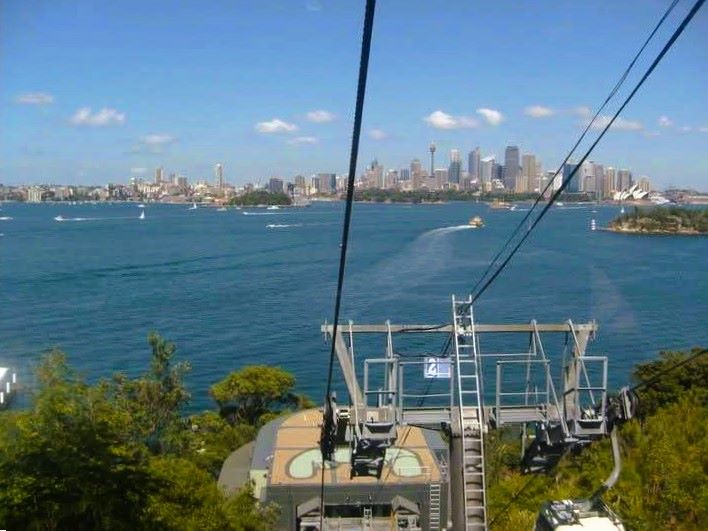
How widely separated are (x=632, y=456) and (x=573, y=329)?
2868mm

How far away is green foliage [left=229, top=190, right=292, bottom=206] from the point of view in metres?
54.3

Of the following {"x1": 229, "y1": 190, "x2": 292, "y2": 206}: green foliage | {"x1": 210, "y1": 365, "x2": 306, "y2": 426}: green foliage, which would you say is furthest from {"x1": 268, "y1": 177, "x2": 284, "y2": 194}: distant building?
{"x1": 210, "y1": 365, "x2": 306, "y2": 426}: green foliage

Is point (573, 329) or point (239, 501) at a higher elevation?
point (573, 329)

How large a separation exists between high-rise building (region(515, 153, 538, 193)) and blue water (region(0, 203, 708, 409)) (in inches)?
858

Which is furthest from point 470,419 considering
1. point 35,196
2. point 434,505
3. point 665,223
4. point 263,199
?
point 35,196

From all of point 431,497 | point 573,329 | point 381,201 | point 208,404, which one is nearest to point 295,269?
point 208,404

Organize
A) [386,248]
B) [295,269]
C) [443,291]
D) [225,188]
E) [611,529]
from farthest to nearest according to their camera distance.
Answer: [225,188] < [386,248] < [295,269] < [443,291] < [611,529]

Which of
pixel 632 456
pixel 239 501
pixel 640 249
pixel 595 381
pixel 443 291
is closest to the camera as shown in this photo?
pixel 239 501

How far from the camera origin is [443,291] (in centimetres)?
1530

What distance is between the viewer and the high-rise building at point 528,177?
162 ft

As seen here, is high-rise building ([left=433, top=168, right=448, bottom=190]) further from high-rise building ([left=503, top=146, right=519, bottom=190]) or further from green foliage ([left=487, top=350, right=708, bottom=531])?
green foliage ([left=487, top=350, right=708, bottom=531])

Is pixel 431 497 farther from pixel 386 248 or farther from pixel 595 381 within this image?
pixel 386 248

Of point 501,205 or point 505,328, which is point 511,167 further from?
point 505,328

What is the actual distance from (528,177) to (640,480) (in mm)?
46728
